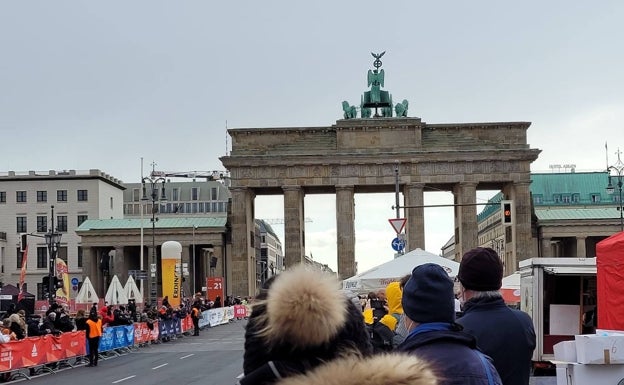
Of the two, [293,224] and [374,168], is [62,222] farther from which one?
[374,168]

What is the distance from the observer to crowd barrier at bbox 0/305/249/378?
2549 cm

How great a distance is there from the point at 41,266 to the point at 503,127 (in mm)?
60193

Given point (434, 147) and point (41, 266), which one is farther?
point (41, 266)

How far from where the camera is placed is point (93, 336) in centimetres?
3030

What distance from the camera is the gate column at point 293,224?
3610 inches

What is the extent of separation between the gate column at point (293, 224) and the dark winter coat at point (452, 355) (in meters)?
86.4

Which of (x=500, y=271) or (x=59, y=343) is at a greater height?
(x=500, y=271)

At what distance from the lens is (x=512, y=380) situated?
6.16 m

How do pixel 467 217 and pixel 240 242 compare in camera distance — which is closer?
pixel 467 217

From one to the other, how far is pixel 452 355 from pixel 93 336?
26942mm

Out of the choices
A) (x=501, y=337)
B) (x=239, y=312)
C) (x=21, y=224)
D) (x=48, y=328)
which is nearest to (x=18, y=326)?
(x=48, y=328)

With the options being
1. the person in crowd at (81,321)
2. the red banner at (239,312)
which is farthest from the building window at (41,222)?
the person in crowd at (81,321)

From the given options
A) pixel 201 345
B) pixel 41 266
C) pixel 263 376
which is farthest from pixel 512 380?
pixel 41 266

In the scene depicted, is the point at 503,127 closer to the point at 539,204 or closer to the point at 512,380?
the point at 539,204
